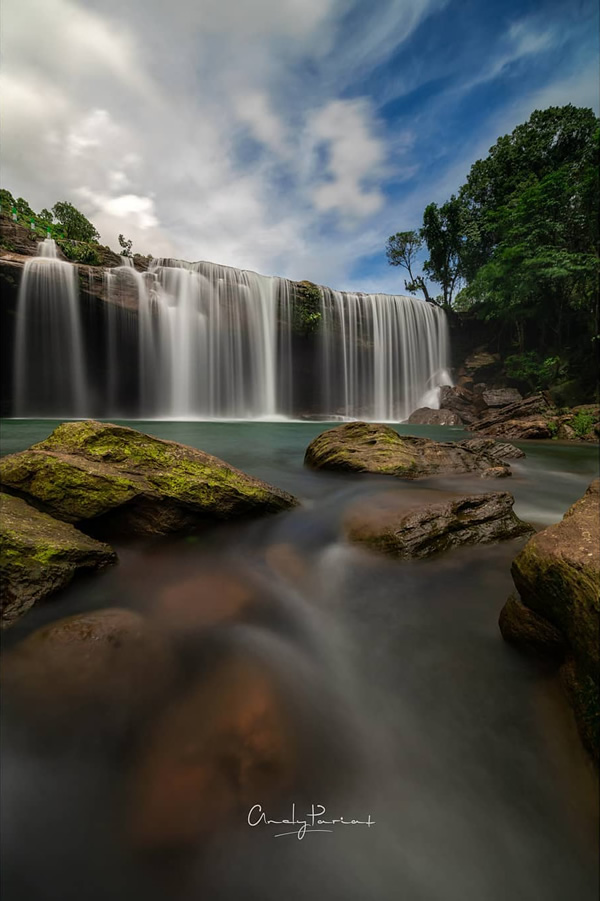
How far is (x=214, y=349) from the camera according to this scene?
86.2 ft

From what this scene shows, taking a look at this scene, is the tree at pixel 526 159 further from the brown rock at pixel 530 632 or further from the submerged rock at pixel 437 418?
the brown rock at pixel 530 632

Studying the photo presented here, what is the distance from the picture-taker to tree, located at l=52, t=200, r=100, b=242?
35656 mm

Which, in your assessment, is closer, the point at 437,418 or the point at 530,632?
the point at 530,632

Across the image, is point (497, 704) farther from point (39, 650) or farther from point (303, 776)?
point (39, 650)

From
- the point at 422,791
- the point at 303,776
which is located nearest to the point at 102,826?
the point at 303,776

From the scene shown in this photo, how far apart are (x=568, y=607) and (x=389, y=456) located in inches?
203

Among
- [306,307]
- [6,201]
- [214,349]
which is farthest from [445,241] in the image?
[6,201]

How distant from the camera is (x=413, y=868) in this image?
1391 mm

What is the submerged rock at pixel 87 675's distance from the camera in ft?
5.97

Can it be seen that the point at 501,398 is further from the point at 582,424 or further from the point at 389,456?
the point at 389,456

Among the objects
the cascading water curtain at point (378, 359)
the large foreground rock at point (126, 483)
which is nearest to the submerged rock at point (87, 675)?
the large foreground rock at point (126, 483)

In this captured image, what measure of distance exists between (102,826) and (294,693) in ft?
3.36

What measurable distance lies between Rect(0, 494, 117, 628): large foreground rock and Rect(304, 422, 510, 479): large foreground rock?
4.74 metres

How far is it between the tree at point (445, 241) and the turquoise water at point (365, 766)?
37479 millimetres
